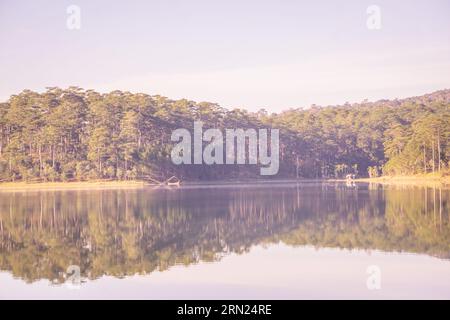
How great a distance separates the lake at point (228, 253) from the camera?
12.4m

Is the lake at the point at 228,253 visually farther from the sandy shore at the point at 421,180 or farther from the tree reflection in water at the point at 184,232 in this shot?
the sandy shore at the point at 421,180

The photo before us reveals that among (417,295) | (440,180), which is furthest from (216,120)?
(417,295)

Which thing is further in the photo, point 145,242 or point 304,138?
point 304,138

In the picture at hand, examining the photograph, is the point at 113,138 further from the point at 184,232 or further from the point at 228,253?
the point at 228,253

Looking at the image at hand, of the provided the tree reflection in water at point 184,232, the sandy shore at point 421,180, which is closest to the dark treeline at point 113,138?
the sandy shore at point 421,180

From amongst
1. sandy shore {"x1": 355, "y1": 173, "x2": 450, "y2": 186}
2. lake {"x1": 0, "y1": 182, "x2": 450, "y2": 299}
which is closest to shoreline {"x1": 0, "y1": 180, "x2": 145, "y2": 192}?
sandy shore {"x1": 355, "y1": 173, "x2": 450, "y2": 186}

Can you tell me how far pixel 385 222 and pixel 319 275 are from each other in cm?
1005

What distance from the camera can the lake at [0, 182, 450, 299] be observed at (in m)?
12.4

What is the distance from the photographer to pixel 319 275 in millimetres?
13719

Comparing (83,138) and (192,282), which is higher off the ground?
(83,138)

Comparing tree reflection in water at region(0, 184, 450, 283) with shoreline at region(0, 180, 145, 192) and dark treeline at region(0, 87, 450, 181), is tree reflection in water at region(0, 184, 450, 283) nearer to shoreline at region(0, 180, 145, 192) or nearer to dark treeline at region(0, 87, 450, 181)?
shoreline at region(0, 180, 145, 192)
